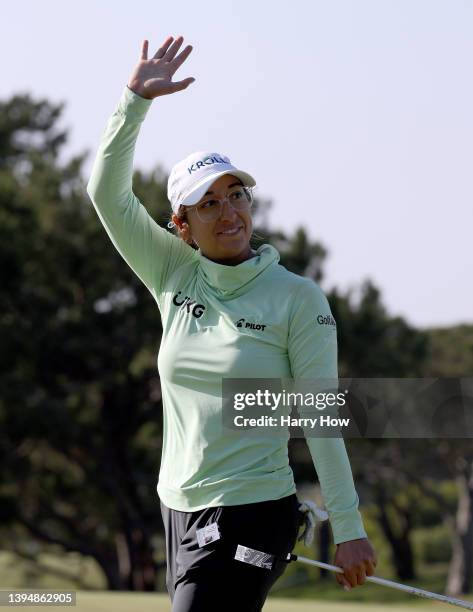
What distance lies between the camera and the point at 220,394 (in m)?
3.84

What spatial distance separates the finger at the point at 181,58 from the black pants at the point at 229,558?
58.3 inches

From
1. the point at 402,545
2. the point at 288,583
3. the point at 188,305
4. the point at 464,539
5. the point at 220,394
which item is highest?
the point at 402,545

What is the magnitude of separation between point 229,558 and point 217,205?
1.13 metres

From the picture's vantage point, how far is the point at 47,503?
1262 inches

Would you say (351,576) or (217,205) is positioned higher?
(217,205)

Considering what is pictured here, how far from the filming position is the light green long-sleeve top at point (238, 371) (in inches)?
150

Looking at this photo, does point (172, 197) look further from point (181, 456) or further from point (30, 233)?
point (30, 233)

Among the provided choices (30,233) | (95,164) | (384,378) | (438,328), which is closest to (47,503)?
(30,233)

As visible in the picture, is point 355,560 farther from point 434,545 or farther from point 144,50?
point 434,545

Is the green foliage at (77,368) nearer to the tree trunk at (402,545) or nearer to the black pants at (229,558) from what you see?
the tree trunk at (402,545)

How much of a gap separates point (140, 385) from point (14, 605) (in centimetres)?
2159

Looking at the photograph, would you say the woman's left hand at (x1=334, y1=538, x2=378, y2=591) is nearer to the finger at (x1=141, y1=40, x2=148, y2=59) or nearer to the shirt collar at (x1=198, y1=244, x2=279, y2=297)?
the shirt collar at (x1=198, y1=244, x2=279, y2=297)

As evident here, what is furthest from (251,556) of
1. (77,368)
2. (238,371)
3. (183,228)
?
(77,368)

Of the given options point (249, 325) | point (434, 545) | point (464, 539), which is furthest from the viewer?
point (434, 545)
